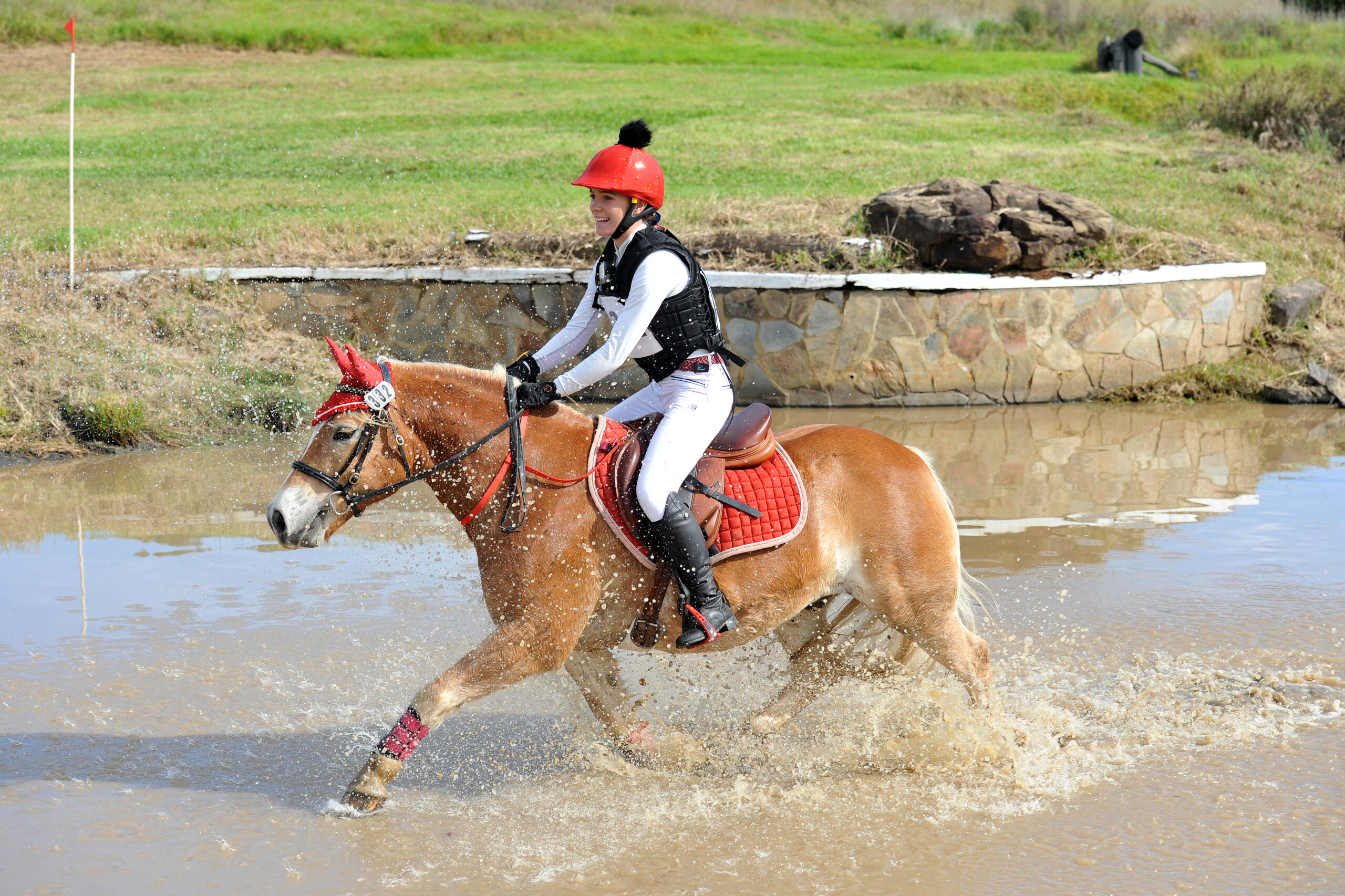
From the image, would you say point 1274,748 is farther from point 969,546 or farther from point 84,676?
point 84,676

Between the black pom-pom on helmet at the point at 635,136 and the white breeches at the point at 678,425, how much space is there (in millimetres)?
889

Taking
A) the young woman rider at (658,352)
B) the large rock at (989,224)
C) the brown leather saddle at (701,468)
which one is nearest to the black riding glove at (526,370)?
the young woman rider at (658,352)

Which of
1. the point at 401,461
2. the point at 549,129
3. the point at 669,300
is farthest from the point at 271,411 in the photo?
the point at 549,129

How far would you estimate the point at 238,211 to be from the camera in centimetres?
1641

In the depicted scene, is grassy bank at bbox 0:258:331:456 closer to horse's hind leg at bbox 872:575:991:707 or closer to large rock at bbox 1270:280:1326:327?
horse's hind leg at bbox 872:575:991:707

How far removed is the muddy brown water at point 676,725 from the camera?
4340 mm

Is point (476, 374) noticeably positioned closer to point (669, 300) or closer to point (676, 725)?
point (669, 300)

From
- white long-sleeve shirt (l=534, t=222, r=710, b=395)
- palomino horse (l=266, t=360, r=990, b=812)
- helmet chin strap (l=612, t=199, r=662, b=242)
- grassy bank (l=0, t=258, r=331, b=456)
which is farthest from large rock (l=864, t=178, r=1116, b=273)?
white long-sleeve shirt (l=534, t=222, r=710, b=395)

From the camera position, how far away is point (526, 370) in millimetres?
4809

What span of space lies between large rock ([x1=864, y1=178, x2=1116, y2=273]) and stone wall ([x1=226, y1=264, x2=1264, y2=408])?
30 cm

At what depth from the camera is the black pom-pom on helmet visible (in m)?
4.72

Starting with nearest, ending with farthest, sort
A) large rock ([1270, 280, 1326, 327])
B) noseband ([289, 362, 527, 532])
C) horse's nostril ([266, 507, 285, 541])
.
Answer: horse's nostril ([266, 507, 285, 541]), noseband ([289, 362, 527, 532]), large rock ([1270, 280, 1326, 327])

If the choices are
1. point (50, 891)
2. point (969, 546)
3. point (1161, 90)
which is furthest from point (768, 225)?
point (1161, 90)

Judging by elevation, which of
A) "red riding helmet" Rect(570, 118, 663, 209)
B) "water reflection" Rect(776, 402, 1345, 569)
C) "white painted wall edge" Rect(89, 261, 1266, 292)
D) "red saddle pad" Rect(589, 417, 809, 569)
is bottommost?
"water reflection" Rect(776, 402, 1345, 569)
